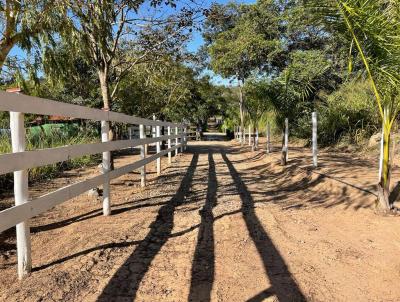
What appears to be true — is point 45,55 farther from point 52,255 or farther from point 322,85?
point 322,85

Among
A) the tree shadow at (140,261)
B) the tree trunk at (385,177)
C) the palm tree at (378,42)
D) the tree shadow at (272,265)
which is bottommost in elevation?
the tree shadow at (272,265)

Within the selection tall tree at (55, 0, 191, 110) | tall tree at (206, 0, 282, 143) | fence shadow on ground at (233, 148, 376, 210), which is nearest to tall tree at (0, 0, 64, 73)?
tall tree at (55, 0, 191, 110)

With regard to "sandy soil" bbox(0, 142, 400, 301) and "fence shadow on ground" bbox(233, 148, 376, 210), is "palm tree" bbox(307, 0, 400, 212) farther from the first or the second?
"sandy soil" bbox(0, 142, 400, 301)

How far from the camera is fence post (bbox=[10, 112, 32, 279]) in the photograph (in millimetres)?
3508

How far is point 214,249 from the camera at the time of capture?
4.50m

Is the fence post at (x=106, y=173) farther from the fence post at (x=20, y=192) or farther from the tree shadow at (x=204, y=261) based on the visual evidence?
the fence post at (x=20, y=192)

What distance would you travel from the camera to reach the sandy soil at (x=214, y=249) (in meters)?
3.43

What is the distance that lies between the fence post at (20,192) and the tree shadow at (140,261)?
0.75 metres

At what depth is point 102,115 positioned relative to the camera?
5.71m

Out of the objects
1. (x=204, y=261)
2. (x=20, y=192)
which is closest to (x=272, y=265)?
(x=204, y=261)

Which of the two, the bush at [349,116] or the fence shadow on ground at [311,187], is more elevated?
the bush at [349,116]

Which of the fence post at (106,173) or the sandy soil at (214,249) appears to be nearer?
the sandy soil at (214,249)

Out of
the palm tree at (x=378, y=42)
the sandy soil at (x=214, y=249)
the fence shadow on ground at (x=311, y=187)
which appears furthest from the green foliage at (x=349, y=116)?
the palm tree at (x=378, y=42)

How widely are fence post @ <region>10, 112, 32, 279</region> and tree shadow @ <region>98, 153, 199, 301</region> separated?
0.75 metres
